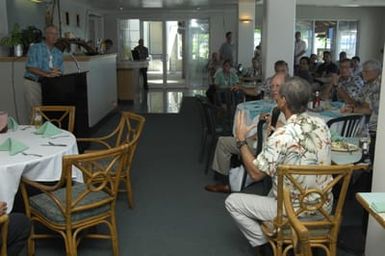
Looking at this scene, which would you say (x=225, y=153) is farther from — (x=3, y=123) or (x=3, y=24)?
(x=3, y=24)

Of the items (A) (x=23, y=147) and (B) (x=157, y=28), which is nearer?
(A) (x=23, y=147)

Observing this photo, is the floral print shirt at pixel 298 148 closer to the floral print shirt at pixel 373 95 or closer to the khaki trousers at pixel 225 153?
the khaki trousers at pixel 225 153

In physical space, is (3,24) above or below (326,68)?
above

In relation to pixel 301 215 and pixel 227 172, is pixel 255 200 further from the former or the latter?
pixel 227 172

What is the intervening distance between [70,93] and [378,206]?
14.0 ft

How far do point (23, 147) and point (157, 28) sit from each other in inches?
466

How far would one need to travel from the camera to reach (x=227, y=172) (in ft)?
14.6

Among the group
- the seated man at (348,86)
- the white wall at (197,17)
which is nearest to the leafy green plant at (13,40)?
the seated man at (348,86)

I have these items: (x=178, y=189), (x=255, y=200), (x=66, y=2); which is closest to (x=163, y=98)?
(x=66, y=2)

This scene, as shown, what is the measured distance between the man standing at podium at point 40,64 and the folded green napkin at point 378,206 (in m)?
4.30

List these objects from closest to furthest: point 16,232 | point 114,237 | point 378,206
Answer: point 378,206
point 16,232
point 114,237

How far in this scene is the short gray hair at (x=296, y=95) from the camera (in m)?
2.55

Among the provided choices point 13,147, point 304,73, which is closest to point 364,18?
point 304,73

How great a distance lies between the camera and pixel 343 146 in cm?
313
